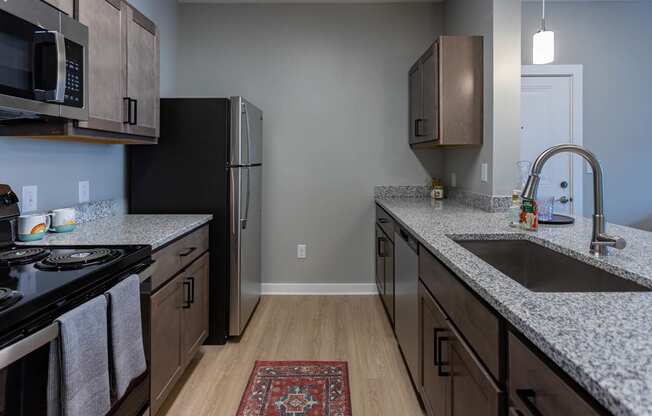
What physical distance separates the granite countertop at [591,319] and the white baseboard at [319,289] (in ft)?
7.25

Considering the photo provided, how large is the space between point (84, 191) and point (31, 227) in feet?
1.92

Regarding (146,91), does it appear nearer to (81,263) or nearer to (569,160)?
(81,263)

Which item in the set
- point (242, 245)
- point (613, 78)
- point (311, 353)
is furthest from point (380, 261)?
point (613, 78)

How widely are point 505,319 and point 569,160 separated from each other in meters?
3.10

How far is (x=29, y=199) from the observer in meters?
1.93

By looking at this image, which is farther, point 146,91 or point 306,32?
point 306,32

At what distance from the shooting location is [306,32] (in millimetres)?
3777

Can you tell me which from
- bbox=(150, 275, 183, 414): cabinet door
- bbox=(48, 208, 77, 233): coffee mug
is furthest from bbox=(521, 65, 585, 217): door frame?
bbox=(48, 208, 77, 233): coffee mug

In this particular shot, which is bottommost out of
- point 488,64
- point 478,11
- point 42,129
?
point 42,129

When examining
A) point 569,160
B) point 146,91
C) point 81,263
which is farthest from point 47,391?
point 569,160

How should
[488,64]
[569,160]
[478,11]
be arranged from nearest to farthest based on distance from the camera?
[488,64] → [478,11] → [569,160]

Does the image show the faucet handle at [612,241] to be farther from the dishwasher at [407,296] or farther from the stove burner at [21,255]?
the stove burner at [21,255]

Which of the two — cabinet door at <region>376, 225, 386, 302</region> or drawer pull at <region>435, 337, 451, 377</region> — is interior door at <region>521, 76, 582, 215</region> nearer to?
cabinet door at <region>376, 225, 386, 302</region>

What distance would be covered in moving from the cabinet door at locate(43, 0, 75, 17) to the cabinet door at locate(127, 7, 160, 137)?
469 millimetres
